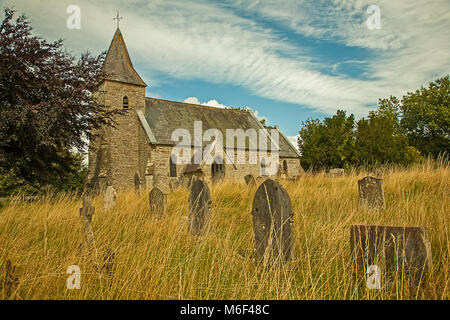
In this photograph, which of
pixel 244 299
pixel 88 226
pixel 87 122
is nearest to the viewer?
pixel 244 299

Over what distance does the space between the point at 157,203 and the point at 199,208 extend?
1539 mm

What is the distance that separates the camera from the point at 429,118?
38.4 meters

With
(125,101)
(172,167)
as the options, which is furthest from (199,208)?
(125,101)

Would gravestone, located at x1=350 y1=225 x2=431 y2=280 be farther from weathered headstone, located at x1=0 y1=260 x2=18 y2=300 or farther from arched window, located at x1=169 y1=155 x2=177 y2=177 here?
arched window, located at x1=169 y1=155 x2=177 y2=177

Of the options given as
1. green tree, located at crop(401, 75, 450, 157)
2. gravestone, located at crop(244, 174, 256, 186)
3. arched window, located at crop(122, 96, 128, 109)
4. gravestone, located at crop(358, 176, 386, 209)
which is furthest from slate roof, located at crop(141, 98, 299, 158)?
green tree, located at crop(401, 75, 450, 157)

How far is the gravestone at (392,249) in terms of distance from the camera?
8.08 ft

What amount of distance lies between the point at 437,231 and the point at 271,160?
23.6 meters

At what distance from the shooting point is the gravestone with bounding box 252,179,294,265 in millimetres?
3301

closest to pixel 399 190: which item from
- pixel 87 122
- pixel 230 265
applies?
pixel 230 265

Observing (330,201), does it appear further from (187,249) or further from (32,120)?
(32,120)

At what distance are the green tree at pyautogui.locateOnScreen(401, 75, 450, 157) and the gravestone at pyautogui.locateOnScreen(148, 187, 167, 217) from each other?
1509 inches
